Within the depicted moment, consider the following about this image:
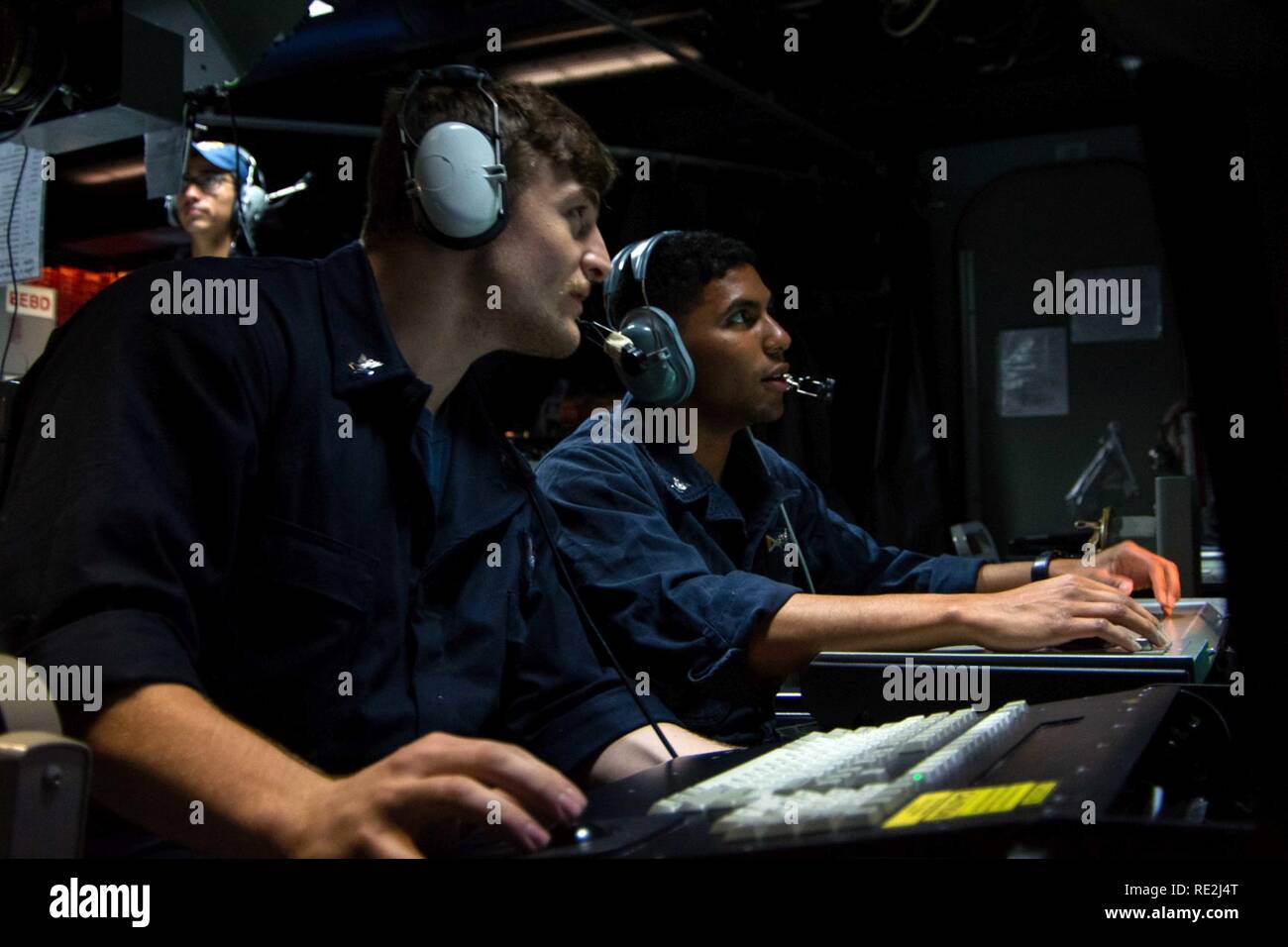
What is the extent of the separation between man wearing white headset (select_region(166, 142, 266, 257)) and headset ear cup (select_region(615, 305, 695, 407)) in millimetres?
1679

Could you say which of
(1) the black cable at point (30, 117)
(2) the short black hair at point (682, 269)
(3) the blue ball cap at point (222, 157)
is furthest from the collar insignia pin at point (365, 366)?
(3) the blue ball cap at point (222, 157)

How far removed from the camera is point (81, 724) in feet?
2.19

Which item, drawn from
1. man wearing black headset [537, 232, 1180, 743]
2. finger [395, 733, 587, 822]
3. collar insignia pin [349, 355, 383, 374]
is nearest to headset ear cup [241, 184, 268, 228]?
man wearing black headset [537, 232, 1180, 743]

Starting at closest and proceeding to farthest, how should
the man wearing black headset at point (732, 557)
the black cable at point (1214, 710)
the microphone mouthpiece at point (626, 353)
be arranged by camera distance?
the black cable at point (1214, 710), the man wearing black headset at point (732, 557), the microphone mouthpiece at point (626, 353)

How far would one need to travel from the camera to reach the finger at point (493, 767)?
1.86ft

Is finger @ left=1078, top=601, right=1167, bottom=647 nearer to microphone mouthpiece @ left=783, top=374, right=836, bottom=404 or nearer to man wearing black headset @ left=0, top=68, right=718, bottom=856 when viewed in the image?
man wearing black headset @ left=0, top=68, right=718, bottom=856

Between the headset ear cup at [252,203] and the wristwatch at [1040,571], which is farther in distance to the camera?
the headset ear cup at [252,203]

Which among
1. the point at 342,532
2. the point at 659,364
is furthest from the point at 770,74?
the point at 342,532

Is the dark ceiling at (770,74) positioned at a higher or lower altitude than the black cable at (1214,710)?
higher

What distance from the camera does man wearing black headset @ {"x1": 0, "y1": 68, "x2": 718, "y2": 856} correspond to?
2.15 feet

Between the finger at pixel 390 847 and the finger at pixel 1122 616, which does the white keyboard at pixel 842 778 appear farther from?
the finger at pixel 1122 616

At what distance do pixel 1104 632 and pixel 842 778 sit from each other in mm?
705

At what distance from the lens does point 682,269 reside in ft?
6.62

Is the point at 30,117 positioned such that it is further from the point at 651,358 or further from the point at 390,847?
the point at 390,847
